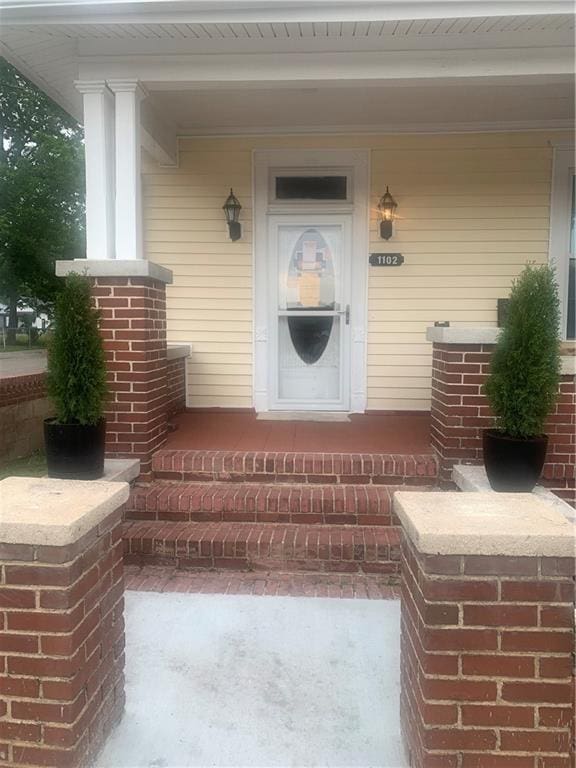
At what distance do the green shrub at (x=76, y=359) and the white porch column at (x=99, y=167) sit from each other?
59 centimetres

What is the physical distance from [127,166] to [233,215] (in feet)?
5.14

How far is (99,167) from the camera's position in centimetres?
383

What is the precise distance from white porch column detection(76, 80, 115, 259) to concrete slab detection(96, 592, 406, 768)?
2.31m

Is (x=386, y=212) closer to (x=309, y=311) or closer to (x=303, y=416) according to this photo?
(x=309, y=311)

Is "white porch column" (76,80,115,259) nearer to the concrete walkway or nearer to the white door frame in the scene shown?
the white door frame

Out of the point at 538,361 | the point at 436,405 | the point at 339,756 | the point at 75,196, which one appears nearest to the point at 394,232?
the point at 436,405

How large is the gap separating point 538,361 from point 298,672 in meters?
2.00

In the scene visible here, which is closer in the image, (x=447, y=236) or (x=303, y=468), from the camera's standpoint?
(x=303, y=468)

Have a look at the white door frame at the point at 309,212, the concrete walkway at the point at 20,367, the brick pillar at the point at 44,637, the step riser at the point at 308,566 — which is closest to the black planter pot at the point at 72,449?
the step riser at the point at 308,566

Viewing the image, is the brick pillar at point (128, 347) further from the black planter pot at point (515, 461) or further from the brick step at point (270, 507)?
the black planter pot at point (515, 461)

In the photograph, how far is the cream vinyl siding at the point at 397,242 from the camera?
17.2 feet

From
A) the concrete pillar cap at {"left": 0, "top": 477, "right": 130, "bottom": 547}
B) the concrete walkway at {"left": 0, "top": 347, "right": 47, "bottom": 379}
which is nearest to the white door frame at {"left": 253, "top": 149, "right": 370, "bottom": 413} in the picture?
the concrete walkway at {"left": 0, "top": 347, "right": 47, "bottom": 379}

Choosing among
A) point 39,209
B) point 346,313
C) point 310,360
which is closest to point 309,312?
point 346,313

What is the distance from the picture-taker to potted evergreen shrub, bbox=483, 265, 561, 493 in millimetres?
3055
